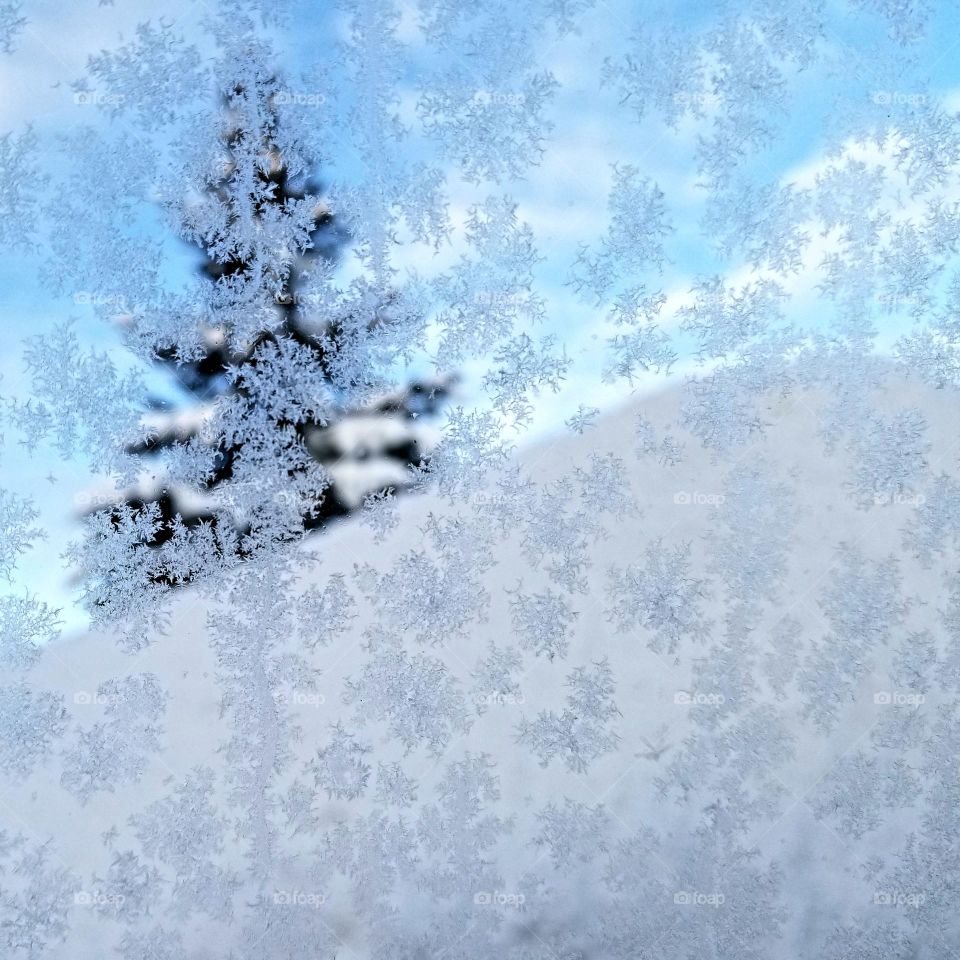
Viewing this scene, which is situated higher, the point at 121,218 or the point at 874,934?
the point at 121,218

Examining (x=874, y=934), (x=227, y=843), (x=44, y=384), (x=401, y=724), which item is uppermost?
(x=44, y=384)

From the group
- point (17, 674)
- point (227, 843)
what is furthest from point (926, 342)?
point (17, 674)

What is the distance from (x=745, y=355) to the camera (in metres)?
1.89

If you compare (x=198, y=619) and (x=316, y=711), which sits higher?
(x=198, y=619)

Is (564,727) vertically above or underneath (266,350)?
underneath

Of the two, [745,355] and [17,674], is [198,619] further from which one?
[745,355]

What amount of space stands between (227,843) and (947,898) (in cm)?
153

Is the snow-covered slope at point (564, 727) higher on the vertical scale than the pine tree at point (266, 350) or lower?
lower

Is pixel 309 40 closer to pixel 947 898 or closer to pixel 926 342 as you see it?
pixel 926 342

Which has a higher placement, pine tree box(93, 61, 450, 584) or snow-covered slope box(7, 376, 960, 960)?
pine tree box(93, 61, 450, 584)

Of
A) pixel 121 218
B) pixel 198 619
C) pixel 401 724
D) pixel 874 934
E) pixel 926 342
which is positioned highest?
pixel 121 218

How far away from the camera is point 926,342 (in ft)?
6.23

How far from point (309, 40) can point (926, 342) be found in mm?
1440

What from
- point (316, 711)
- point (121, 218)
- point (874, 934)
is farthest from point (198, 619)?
point (874, 934)
